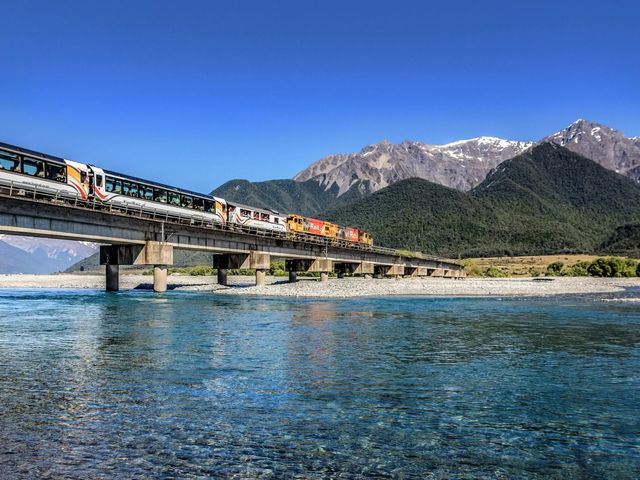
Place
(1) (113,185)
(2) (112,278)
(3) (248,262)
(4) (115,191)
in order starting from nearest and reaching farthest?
1. (1) (113,185)
2. (4) (115,191)
3. (2) (112,278)
4. (3) (248,262)

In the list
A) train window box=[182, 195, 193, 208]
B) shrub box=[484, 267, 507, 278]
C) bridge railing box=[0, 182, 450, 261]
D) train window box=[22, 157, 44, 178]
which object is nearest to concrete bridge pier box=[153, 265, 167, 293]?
bridge railing box=[0, 182, 450, 261]

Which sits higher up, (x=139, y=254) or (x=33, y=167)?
(x=33, y=167)

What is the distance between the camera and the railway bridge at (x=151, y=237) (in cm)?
4466

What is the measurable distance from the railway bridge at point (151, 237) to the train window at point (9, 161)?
1859 millimetres

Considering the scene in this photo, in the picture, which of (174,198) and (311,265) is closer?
(174,198)

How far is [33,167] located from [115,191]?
1001cm

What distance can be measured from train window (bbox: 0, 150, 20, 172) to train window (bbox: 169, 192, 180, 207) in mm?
20148

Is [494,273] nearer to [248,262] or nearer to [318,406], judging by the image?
[248,262]

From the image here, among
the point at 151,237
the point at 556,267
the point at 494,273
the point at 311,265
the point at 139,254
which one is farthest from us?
the point at 494,273

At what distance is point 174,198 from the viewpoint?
61.9 metres

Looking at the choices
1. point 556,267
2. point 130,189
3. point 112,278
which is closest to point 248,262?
point 112,278

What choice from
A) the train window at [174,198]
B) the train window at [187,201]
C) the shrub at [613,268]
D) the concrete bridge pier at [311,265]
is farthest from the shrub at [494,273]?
the train window at [174,198]

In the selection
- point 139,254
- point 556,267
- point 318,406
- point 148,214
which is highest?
point 148,214

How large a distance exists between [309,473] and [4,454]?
4798 millimetres
